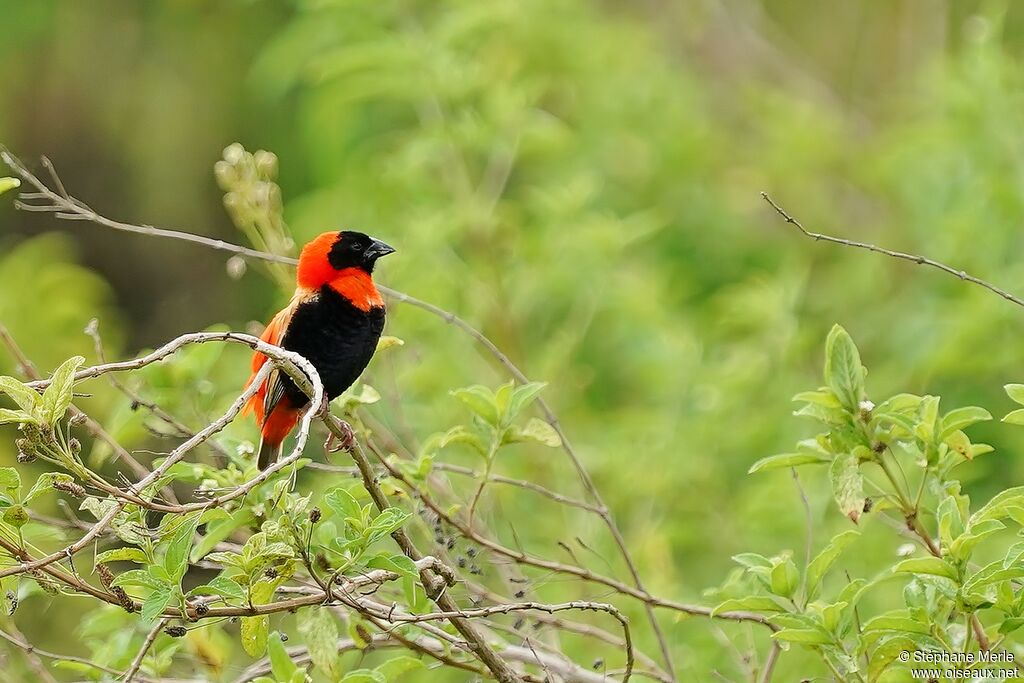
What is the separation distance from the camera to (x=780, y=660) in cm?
354

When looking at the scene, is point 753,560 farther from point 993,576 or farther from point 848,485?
point 993,576

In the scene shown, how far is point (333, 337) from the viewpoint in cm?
327

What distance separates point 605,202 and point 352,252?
326 centimetres

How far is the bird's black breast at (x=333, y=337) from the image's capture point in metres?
3.21

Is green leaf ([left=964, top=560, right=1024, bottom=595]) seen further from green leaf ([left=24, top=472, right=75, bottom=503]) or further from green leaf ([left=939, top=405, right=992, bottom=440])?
green leaf ([left=24, top=472, right=75, bottom=503])

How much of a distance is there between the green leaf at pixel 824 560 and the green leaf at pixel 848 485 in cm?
5

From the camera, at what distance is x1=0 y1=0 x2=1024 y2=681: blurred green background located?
4.41m

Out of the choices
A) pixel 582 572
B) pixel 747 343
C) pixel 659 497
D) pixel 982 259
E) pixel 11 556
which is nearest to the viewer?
pixel 11 556

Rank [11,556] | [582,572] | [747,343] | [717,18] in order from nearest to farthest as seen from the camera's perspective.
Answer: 1. [11,556]
2. [582,572]
3. [747,343]
4. [717,18]

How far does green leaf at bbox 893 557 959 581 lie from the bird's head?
187 cm

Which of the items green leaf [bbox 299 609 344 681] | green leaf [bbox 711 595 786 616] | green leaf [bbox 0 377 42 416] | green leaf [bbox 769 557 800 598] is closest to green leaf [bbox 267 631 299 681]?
green leaf [bbox 299 609 344 681]

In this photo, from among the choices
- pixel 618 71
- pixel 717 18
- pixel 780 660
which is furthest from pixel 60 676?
pixel 717 18

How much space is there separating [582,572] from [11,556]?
110 centimetres

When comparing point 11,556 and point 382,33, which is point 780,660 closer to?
point 11,556
